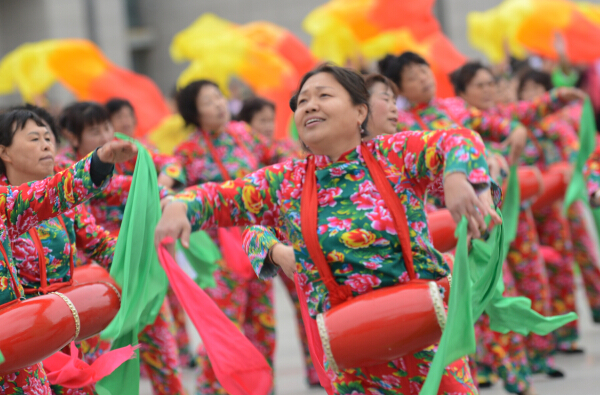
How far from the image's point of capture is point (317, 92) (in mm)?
2564

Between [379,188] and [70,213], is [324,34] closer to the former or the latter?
[70,213]

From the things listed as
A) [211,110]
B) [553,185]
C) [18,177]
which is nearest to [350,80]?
[18,177]

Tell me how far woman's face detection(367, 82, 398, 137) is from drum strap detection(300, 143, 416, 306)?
0.71m

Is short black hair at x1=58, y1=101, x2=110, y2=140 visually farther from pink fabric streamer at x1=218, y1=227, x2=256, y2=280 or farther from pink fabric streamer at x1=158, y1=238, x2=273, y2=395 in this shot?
pink fabric streamer at x1=158, y1=238, x2=273, y2=395

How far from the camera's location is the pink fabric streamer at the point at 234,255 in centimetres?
452

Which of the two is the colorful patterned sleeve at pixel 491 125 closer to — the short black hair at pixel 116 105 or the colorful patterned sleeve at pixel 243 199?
the colorful patterned sleeve at pixel 243 199

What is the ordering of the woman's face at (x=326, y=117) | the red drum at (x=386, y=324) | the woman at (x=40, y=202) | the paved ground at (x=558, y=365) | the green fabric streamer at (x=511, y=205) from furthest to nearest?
the paved ground at (x=558, y=365) < the green fabric streamer at (x=511, y=205) < the woman at (x=40, y=202) < the woman's face at (x=326, y=117) < the red drum at (x=386, y=324)

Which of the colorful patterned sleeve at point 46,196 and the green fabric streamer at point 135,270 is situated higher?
the colorful patterned sleeve at point 46,196

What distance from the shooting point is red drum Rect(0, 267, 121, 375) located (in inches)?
100

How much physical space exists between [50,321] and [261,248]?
768 mm

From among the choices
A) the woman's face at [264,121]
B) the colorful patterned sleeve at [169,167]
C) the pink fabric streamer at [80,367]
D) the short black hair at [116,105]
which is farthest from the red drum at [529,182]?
the pink fabric streamer at [80,367]

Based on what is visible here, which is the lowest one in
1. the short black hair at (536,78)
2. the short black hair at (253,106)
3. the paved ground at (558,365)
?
the paved ground at (558,365)

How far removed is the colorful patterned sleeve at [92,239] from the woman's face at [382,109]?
124 centimetres

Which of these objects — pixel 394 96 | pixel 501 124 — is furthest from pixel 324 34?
pixel 394 96
